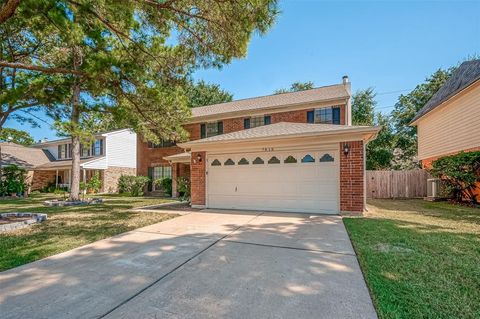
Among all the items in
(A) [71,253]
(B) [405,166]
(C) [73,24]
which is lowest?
(A) [71,253]

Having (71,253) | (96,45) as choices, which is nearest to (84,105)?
(96,45)

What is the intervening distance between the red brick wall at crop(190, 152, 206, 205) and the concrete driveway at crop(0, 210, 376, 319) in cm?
466

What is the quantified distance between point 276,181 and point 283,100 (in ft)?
29.7

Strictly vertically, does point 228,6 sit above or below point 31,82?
above

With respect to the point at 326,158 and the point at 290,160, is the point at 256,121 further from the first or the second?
the point at 326,158

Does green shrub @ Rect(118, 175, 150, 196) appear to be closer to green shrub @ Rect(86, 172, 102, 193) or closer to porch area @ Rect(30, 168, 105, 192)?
green shrub @ Rect(86, 172, 102, 193)

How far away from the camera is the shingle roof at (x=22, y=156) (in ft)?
72.2

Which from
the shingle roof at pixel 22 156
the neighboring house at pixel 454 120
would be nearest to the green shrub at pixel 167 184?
the shingle roof at pixel 22 156

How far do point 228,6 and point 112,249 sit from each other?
5.67 meters

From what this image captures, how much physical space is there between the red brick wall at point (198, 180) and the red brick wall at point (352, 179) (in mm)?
5399

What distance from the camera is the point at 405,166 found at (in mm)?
23625

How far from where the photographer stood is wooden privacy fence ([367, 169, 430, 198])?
45.0 ft

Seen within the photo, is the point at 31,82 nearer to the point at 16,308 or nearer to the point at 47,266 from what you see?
the point at 47,266

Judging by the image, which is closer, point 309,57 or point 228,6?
point 228,6
